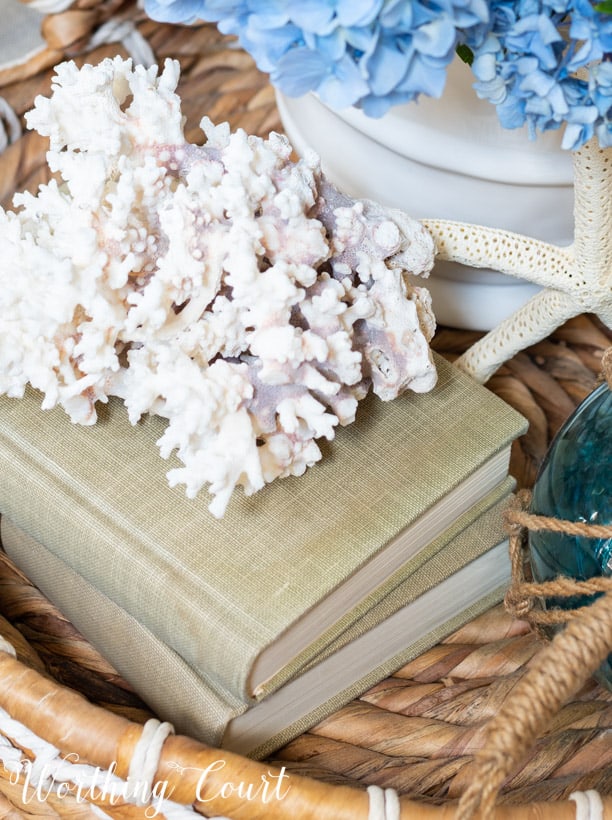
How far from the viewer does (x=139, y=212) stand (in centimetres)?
47

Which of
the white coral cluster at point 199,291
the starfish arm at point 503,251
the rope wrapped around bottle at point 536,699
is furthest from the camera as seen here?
the starfish arm at point 503,251

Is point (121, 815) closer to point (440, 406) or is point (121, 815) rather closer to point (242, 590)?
point (242, 590)

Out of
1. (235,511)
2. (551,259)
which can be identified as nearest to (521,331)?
(551,259)

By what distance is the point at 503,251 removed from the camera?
55 cm

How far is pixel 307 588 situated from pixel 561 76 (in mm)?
246

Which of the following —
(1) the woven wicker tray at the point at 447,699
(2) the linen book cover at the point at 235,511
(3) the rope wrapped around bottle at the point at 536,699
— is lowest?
(1) the woven wicker tray at the point at 447,699

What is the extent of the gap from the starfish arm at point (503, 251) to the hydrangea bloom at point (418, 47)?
0.13m

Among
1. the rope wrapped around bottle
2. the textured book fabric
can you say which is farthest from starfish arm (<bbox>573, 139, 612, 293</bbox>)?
the rope wrapped around bottle

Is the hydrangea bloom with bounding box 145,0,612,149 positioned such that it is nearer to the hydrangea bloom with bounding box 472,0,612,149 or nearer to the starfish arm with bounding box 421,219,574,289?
the hydrangea bloom with bounding box 472,0,612,149

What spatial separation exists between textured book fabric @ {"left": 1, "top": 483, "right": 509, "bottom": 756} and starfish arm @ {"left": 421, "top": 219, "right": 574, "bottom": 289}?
120 mm

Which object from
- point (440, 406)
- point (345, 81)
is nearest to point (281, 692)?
point (440, 406)

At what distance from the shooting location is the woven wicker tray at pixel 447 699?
20.1 inches

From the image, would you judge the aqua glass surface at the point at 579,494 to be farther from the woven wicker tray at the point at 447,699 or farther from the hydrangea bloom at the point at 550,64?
the hydrangea bloom at the point at 550,64

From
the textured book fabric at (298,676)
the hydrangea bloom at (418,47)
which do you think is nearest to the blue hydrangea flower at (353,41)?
the hydrangea bloom at (418,47)
